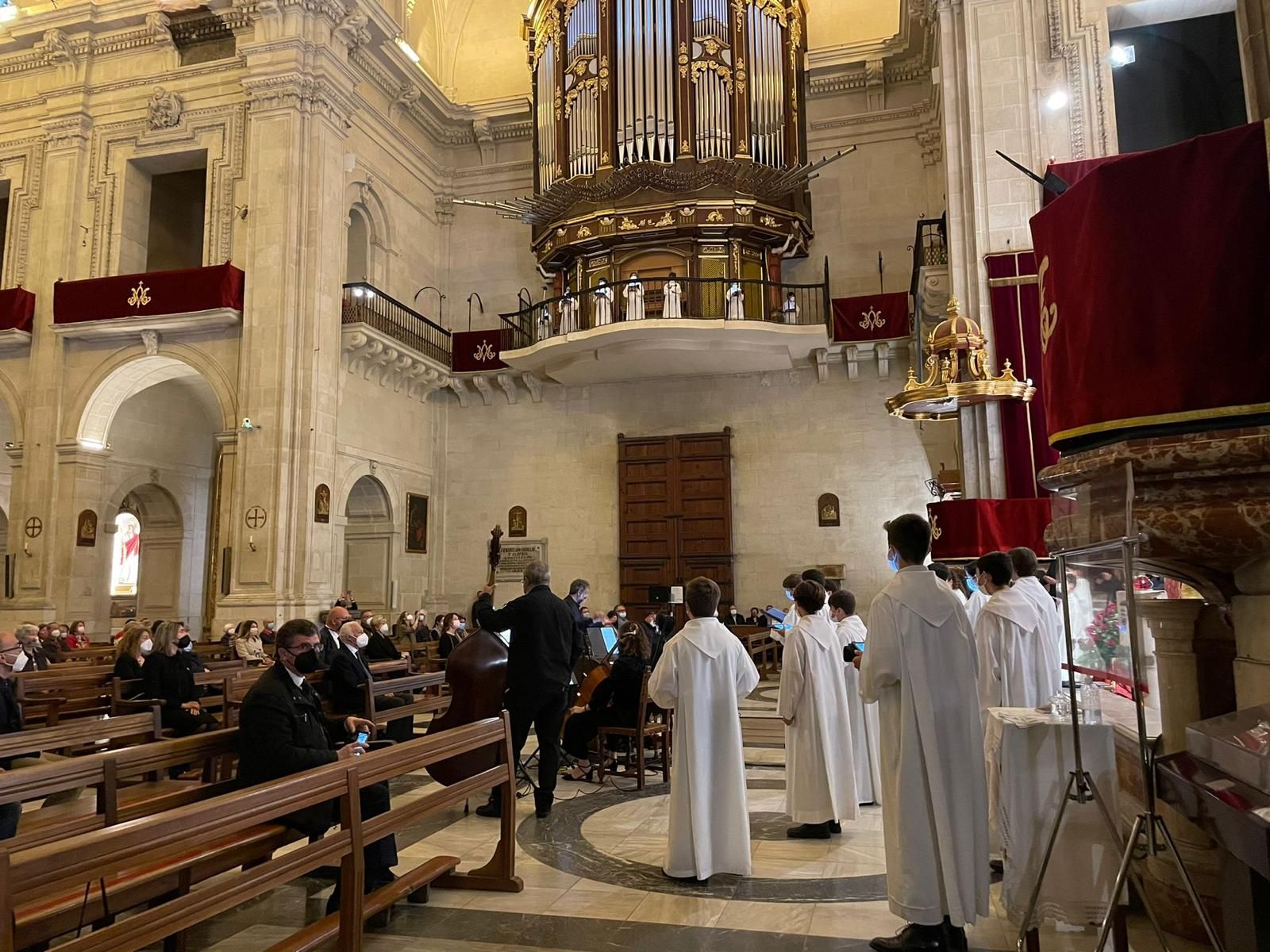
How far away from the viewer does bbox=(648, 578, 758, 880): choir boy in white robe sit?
4582 mm

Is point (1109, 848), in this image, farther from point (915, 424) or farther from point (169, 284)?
point (169, 284)

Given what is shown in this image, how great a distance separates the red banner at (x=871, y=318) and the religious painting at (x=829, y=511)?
291 cm

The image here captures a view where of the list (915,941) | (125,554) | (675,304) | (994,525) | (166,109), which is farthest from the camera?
(125,554)

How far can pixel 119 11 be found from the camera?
16016 mm

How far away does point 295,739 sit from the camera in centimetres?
403

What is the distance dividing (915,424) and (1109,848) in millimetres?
13300

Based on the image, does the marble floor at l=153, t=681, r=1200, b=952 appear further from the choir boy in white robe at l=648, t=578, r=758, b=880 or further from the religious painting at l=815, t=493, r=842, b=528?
the religious painting at l=815, t=493, r=842, b=528

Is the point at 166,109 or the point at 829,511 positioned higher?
the point at 166,109

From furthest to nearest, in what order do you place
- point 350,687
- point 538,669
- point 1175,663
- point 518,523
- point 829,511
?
1. point 518,523
2. point 829,511
3. point 350,687
4. point 538,669
5. point 1175,663

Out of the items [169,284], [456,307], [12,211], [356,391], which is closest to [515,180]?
[456,307]

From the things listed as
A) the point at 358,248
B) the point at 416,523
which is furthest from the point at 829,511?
the point at 358,248

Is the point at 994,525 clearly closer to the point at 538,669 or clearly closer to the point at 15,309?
the point at 538,669

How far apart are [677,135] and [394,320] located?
20.3 feet

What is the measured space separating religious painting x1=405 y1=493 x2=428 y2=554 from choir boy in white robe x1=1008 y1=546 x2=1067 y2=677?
13880 millimetres
